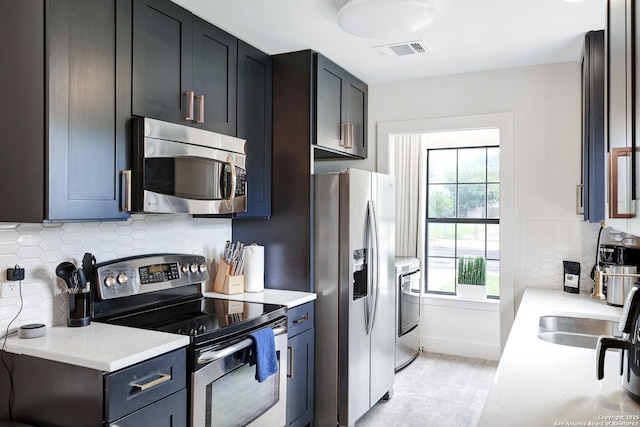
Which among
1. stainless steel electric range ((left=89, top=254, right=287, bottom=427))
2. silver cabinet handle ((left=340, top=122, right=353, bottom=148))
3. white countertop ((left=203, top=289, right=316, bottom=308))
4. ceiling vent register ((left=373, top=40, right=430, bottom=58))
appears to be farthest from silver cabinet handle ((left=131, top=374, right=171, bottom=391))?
ceiling vent register ((left=373, top=40, right=430, bottom=58))

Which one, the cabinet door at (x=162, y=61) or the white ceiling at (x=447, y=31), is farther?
the white ceiling at (x=447, y=31)

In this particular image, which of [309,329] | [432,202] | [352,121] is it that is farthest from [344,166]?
[309,329]

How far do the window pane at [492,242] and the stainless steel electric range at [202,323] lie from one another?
9.57 feet

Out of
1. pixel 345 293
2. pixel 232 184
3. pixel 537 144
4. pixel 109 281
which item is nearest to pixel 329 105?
pixel 232 184

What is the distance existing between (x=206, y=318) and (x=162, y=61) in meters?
1.26

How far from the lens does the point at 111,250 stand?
7.83 feet

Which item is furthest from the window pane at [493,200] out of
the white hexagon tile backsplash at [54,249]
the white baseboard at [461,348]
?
the white hexagon tile backsplash at [54,249]

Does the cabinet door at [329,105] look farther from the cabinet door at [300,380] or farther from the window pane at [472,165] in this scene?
the window pane at [472,165]

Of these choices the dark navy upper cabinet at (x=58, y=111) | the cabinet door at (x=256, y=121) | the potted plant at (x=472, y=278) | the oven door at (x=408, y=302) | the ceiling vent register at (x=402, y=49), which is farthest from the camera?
the potted plant at (x=472, y=278)

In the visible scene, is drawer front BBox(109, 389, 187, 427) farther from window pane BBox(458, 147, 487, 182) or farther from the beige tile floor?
window pane BBox(458, 147, 487, 182)

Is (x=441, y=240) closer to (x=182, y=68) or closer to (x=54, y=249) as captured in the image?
(x=182, y=68)

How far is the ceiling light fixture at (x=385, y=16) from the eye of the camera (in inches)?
90.4

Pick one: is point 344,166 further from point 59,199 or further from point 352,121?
point 59,199

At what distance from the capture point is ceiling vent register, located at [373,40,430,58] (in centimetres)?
305
